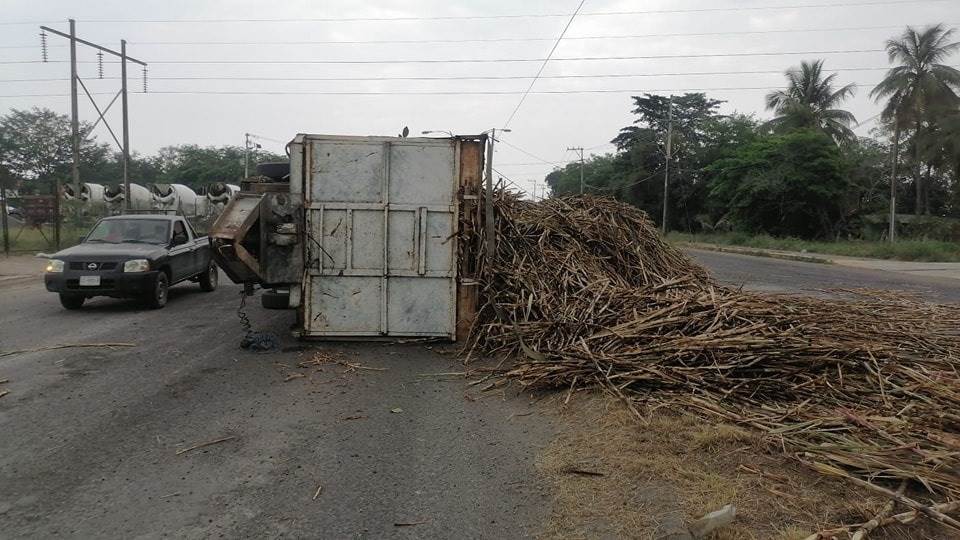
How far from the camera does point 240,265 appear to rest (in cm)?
754

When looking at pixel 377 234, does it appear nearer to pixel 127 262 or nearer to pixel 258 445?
pixel 258 445

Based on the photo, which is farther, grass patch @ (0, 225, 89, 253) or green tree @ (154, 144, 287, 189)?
green tree @ (154, 144, 287, 189)

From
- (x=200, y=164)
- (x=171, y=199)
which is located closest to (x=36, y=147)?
(x=200, y=164)

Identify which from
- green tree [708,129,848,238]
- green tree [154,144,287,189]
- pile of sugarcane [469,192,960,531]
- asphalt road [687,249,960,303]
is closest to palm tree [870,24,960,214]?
green tree [708,129,848,238]

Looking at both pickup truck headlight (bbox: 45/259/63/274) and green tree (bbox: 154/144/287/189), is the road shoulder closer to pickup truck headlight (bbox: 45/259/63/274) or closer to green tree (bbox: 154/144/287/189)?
pickup truck headlight (bbox: 45/259/63/274)

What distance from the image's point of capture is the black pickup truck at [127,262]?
1000 cm

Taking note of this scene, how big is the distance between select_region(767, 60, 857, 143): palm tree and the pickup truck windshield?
A: 45.3 metres

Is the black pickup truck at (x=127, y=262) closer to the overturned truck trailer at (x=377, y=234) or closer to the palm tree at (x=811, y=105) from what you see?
the overturned truck trailer at (x=377, y=234)

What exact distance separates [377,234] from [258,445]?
3.58 meters

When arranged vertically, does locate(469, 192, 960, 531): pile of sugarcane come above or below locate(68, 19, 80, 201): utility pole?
below

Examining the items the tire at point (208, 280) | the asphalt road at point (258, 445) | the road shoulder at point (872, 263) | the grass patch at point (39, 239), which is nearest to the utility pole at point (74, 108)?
the grass patch at point (39, 239)

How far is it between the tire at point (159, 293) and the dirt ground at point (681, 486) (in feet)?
26.2

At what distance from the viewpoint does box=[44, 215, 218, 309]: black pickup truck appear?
32.8 ft

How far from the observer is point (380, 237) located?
793cm
